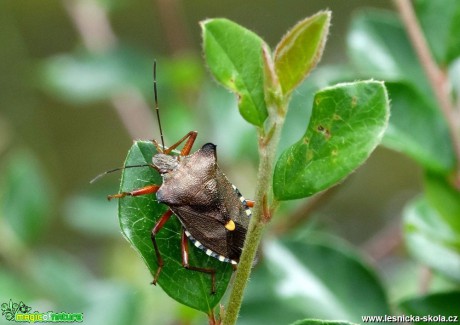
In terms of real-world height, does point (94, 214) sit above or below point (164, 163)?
above

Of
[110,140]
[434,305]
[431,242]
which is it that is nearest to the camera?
[434,305]

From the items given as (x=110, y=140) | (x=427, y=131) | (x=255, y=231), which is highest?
(x=110, y=140)

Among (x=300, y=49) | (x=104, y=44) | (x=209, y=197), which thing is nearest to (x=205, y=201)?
(x=209, y=197)

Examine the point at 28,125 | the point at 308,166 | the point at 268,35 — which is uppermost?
the point at 268,35

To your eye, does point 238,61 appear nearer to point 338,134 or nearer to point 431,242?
point 338,134

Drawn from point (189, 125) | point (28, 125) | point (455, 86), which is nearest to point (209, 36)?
point (455, 86)

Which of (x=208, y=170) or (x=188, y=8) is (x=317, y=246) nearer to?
(x=208, y=170)
